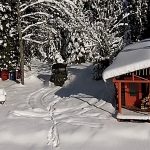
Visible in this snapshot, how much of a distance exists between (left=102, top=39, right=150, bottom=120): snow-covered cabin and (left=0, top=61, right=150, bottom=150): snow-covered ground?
0.81 metres

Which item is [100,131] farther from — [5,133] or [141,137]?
[5,133]

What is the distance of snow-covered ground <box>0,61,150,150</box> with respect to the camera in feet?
58.1

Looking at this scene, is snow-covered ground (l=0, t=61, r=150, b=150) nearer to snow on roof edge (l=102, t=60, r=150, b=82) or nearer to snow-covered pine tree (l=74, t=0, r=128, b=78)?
snow on roof edge (l=102, t=60, r=150, b=82)

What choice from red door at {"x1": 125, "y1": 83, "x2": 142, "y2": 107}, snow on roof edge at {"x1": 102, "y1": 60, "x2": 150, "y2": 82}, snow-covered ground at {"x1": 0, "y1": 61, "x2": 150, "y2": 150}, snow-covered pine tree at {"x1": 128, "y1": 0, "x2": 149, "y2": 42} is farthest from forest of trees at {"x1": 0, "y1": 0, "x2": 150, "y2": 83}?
snow-covered pine tree at {"x1": 128, "y1": 0, "x2": 149, "y2": 42}

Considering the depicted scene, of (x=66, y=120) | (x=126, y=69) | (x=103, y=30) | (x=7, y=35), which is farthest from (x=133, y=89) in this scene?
(x=7, y=35)

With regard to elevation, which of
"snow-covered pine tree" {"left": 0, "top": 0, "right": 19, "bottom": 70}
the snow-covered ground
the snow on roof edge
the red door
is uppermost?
"snow-covered pine tree" {"left": 0, "top": 0, "right": 19, "bottom": 70}

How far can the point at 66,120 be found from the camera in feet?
68.1

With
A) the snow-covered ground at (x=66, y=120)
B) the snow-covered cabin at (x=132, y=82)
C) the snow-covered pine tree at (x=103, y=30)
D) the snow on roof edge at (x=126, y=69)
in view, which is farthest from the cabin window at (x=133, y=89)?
the snow-covered pine tree at (x=103, y=30)

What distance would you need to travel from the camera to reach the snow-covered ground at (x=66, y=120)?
698 inches

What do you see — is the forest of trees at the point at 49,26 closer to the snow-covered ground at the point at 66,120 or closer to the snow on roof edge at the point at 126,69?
the snow-covered ground at the point at 66,120

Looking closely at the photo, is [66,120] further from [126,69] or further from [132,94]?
[126,69]

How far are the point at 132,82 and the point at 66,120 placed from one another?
13.0 feet

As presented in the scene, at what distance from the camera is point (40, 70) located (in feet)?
115

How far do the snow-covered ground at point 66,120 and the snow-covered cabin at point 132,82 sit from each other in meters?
0.81
